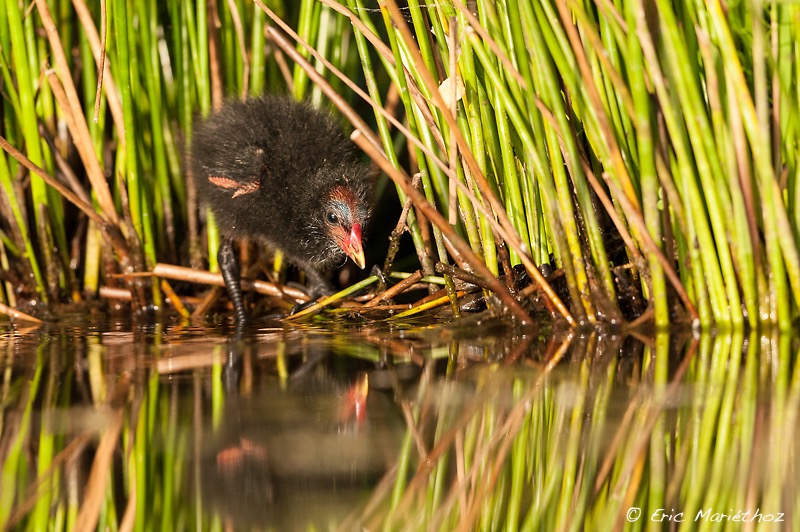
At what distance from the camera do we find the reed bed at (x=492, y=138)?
2109 millimetres

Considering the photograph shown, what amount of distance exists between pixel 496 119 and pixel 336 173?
835 millimetres

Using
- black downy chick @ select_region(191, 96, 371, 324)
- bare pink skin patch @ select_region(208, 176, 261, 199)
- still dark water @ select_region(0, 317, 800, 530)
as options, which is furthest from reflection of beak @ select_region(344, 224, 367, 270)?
still dark water @ select_region(0, 317, 800, 530)

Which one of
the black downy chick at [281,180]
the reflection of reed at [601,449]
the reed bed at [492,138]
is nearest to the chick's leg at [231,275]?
the black downy chick at [281,180]

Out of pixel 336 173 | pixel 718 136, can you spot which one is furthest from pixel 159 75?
pixel 718 136

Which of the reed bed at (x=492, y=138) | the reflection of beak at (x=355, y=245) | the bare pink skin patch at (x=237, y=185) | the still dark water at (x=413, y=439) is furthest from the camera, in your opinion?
the bare pink skin patch at (x=237, y=185)

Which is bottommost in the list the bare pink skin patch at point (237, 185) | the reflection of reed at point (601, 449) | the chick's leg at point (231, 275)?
the reflection of reed at point (601, 449)

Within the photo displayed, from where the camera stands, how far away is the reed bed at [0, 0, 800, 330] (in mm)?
2109

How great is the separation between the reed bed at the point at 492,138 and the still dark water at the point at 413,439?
0.89 ft

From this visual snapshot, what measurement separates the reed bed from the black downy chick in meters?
0.22

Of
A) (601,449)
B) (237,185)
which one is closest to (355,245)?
(237,185)

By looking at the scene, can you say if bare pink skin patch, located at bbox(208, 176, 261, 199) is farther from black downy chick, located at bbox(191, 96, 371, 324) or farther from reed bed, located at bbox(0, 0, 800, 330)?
reed bed, located at bbox(0, 0, 800, 330)

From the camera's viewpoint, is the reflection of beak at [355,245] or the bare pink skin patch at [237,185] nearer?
the reflection of beak at [355,245]

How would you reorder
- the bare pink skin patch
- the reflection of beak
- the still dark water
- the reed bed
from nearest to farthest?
the still dark water → the reed bed → the reflection of beak → the bare pink skin patch

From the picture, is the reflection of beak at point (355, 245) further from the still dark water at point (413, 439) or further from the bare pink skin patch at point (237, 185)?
the still dark water at point (413, 439)
